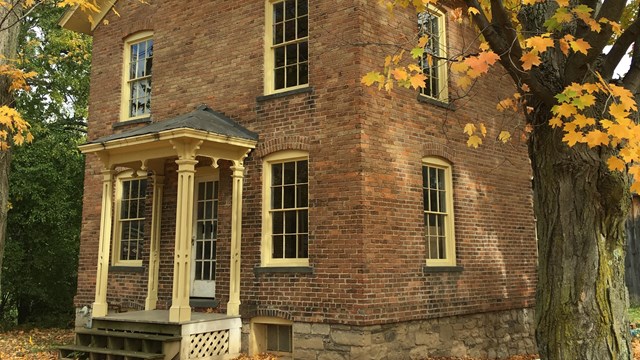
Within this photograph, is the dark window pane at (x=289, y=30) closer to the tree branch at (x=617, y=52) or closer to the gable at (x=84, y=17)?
the gable at (x=84, y=17)

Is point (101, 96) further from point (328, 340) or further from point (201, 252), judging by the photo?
point (328, 340)

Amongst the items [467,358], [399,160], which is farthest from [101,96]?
[467,358]

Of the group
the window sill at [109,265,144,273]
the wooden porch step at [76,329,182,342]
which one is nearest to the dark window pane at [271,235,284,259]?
the wooden porch step at [76,329,182,342]

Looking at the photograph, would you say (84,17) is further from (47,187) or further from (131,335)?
(131,335)

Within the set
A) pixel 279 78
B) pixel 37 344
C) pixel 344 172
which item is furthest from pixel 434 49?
pixel 37 344

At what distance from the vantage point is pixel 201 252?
11.3 m

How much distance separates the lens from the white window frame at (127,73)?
12758mm

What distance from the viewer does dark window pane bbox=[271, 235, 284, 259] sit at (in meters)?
10.1

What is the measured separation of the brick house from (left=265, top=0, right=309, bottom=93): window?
0.04 m

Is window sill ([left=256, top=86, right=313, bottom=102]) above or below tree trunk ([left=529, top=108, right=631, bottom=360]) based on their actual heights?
above

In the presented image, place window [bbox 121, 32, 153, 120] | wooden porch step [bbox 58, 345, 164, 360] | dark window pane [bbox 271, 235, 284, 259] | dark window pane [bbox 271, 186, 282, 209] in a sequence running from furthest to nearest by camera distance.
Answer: window [bbox 121, 32, 153, 120] → dark window pane [bbox 271, 186, 282, 209] → dark window pane [bbox 271, 235, 284, 259] → wooden porch step [bbox 58, 345, 164, 360]

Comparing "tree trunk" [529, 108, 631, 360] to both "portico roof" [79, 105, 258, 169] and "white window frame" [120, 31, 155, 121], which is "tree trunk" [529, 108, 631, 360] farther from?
"white window frame" [120, 31, 155, 121]

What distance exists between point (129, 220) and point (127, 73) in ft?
10.9

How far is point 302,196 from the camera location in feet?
32.5
